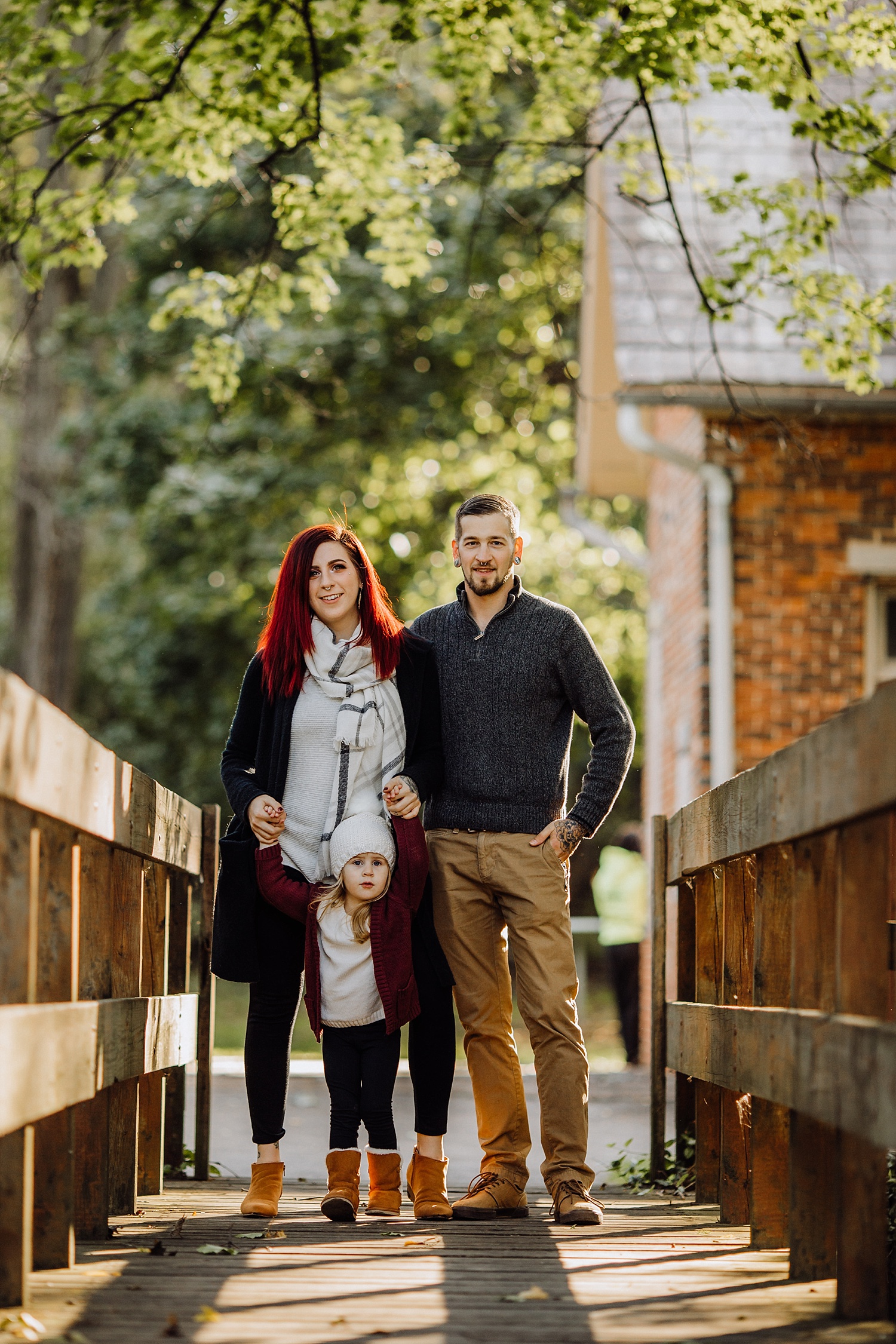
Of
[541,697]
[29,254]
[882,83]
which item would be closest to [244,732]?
[541,697]

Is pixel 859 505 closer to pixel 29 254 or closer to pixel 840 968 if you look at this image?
pixel 29 254

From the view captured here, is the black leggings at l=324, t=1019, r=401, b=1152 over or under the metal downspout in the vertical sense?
under

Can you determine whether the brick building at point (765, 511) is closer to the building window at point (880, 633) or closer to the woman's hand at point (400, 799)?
the building window at point (880, 633)

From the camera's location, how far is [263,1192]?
14.2 ft

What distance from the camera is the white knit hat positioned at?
13.9 feet

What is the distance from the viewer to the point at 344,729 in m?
4.37

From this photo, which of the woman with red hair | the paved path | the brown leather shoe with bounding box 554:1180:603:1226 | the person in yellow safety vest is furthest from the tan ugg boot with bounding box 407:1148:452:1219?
the person in yellow safety vest

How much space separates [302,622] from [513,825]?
2.74 feet

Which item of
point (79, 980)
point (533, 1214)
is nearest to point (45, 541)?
point (533, 1214)

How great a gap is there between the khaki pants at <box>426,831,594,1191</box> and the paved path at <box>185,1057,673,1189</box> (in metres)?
1.79

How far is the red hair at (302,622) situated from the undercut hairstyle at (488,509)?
0.32 metres

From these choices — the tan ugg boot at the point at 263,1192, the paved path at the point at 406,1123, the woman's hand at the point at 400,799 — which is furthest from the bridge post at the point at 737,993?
the paved path at the point at 406,1123

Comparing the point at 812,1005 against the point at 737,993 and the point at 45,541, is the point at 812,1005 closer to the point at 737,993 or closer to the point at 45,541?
the point at 737,993

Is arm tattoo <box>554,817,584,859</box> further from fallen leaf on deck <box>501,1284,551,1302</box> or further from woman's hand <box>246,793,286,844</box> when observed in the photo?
fallen leaf on deck <box>501,1284,551,1302</box>
